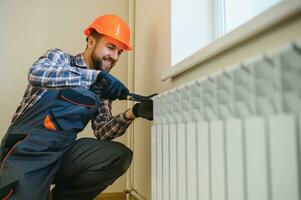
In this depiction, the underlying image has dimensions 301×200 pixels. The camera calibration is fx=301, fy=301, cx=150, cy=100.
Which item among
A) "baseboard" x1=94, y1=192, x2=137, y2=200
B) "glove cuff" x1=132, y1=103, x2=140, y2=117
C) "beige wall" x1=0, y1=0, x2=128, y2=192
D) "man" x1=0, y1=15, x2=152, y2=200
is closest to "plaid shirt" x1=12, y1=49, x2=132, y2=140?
"man" x1=0, y1=15, x2=152, y2=200

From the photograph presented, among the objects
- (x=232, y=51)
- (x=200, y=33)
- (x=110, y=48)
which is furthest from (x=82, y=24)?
(x=232, y=51)

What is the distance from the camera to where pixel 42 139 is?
1.16 m

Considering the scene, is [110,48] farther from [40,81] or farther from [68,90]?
[40,81]

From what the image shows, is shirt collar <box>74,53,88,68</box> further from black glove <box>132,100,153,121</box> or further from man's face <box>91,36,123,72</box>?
black glove <box>132,100,153,121</box>

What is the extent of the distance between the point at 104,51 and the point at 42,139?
1.65 ft

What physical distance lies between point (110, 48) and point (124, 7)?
74 centimetres

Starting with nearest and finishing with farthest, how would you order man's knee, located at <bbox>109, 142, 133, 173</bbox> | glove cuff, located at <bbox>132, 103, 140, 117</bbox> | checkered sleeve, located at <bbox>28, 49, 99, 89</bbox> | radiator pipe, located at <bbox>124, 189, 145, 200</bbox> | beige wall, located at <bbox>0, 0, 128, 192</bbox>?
checkered sleeve, located at <bbox>28, 49, 99, 89</bbox> < glove cuff, located at <bbox>132, 103, 140, 117</bbox> < man's knee, located at <bbox>109, 142, 133, 173</bbox> < radiator pipe, located at <bbox>124, 189, 145, 200</bbox> < beige wall, located at <bbox>0, 0, 128, 192</bbox>

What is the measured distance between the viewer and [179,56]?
1.17 meters

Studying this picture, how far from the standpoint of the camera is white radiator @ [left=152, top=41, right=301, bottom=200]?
1.43 feet

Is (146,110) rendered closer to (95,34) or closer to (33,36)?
(95,34)

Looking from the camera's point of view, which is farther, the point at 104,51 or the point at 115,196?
the point at 115,196

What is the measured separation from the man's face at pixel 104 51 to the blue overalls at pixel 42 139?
0.25m

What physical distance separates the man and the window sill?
0.38m

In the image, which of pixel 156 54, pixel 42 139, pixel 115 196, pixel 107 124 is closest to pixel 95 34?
pixel 156 54
